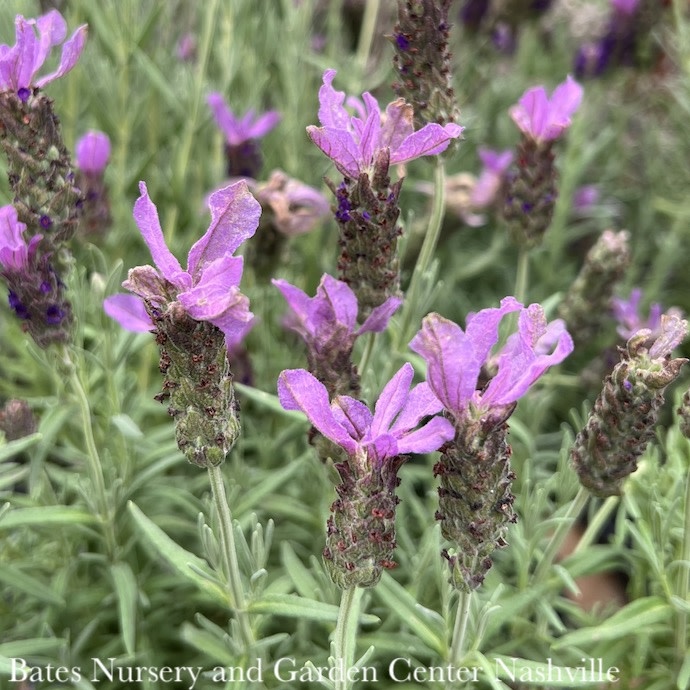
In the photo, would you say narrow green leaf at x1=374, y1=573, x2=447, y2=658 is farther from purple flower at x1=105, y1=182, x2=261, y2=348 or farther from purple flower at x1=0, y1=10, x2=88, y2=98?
purple flower at x1=0, y1=10, x2=88, y2=98

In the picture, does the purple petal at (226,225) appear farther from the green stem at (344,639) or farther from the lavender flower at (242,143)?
the lavender flower at (242,143)

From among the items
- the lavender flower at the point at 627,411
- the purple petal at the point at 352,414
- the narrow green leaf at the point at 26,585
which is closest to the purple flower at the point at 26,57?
the purple petal at the point at 352,414

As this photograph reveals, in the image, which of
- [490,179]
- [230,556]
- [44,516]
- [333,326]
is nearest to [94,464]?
[44,516]

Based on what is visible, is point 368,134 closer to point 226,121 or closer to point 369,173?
point 369,173

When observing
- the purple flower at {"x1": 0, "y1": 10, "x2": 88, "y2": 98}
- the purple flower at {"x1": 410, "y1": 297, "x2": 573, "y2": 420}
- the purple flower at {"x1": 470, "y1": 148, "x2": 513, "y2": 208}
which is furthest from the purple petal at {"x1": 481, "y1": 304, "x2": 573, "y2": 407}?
the purple flower at {"x1": 470, "y1": 148, "x2": 513, "y2": 208}

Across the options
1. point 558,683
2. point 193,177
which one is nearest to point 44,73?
point 193,177

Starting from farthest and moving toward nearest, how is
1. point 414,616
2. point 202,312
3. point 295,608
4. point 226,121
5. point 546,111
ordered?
point 226,121 → point 546,111 → point 414,616 → point 295,608 → point 202,312

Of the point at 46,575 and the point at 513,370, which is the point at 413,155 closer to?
the point at 513,370
